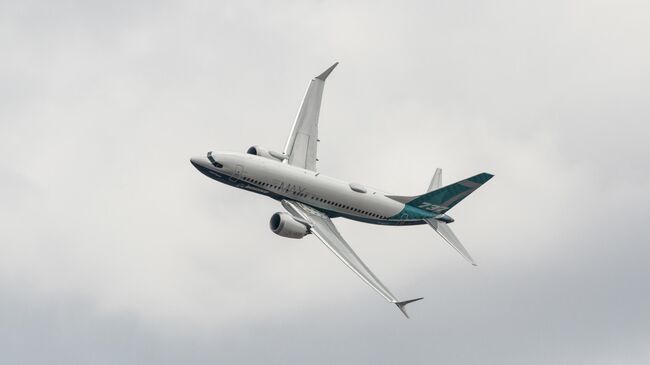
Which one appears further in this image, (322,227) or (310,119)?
(310,119)

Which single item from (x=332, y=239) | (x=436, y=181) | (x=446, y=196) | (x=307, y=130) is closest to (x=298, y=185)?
(x=332, y=239)

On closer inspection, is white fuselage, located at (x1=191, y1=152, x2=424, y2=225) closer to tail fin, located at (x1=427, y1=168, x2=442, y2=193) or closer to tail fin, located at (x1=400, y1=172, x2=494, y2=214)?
tail fin, located at (x1=400, y1=172, x2=494, y2=214)

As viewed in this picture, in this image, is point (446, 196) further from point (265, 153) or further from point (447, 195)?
point (265, 153)

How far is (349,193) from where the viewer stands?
143 m

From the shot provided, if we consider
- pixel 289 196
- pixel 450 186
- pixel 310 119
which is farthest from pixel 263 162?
pixel 450 186

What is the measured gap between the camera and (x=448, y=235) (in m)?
150

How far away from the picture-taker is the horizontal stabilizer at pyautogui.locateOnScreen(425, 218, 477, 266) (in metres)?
146

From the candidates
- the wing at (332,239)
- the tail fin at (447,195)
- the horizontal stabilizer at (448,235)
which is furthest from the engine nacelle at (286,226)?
the horizontal stabilizer at (448,235)

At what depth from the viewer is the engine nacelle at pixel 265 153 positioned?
470 feet

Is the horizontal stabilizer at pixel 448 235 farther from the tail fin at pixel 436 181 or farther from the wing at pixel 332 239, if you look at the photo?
the wing at pixel 332 239

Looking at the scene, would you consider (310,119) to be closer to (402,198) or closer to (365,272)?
(402,198)

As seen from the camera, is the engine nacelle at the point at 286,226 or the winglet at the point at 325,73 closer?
the engine nacelle at the point at 286,226

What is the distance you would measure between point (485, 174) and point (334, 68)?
76.4 ft

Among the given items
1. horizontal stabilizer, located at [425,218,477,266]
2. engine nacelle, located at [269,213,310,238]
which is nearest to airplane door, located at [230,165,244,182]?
engine nacelle, located at [269,213,310,238]
